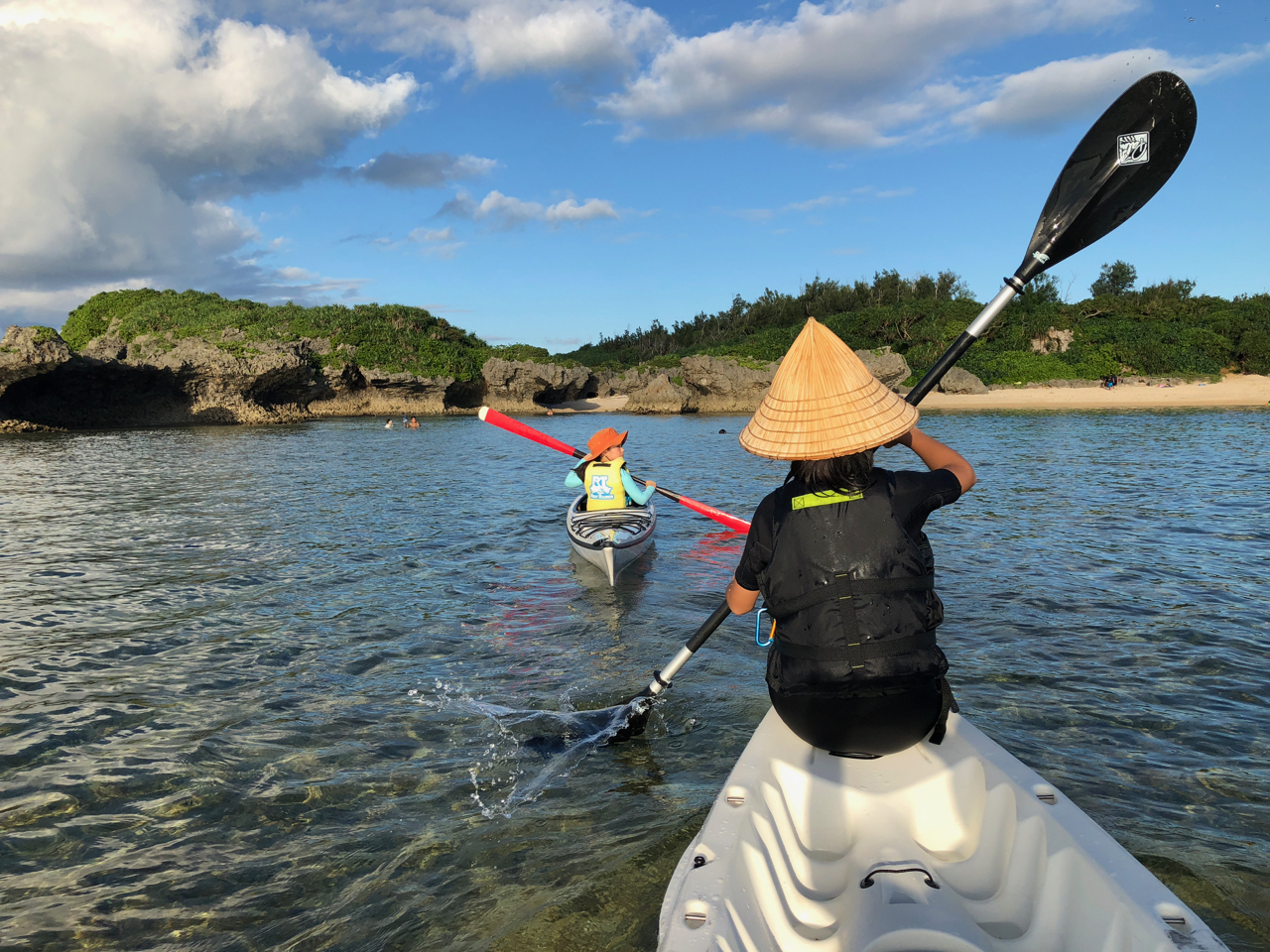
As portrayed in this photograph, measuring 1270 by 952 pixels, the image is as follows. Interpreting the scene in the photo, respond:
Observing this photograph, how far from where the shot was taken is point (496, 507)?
1419 centimetres

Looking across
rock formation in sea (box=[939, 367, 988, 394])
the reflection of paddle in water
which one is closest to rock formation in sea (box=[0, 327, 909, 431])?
rock formation in sea (box=[939, 367, 988, 394])

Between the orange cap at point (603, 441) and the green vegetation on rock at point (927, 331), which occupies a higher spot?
the green vegetation on rock at point (927, 331)

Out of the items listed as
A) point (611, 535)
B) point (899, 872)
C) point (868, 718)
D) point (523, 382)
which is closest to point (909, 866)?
point (899, 872)

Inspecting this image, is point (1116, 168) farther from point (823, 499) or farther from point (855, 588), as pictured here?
point (855, 588)

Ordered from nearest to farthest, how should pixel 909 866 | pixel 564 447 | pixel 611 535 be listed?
pixel 909 866 → pixel 611 535 → pixel 564 447

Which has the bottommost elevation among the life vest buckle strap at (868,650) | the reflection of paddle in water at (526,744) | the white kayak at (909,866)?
the reflection of paddle in water at (526,744)

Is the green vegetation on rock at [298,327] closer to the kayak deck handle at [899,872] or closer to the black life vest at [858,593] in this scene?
the black life vest at [858,593]

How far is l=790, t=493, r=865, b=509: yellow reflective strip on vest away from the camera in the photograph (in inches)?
109

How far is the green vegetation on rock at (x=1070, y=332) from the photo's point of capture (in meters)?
40.0

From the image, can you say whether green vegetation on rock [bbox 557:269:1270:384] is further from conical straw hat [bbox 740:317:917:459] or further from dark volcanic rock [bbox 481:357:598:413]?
conical straw hat [bbox 740:317:917:459]

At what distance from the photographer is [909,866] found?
235 centimetres

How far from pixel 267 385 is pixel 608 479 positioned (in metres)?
32.3

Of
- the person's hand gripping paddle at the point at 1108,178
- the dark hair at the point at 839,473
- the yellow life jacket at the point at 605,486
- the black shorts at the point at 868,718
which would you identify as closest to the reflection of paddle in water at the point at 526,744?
the person's hand gripping paddle at the point at 1108,178

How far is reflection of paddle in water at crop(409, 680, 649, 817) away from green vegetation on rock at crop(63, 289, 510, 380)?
35.9 metres
